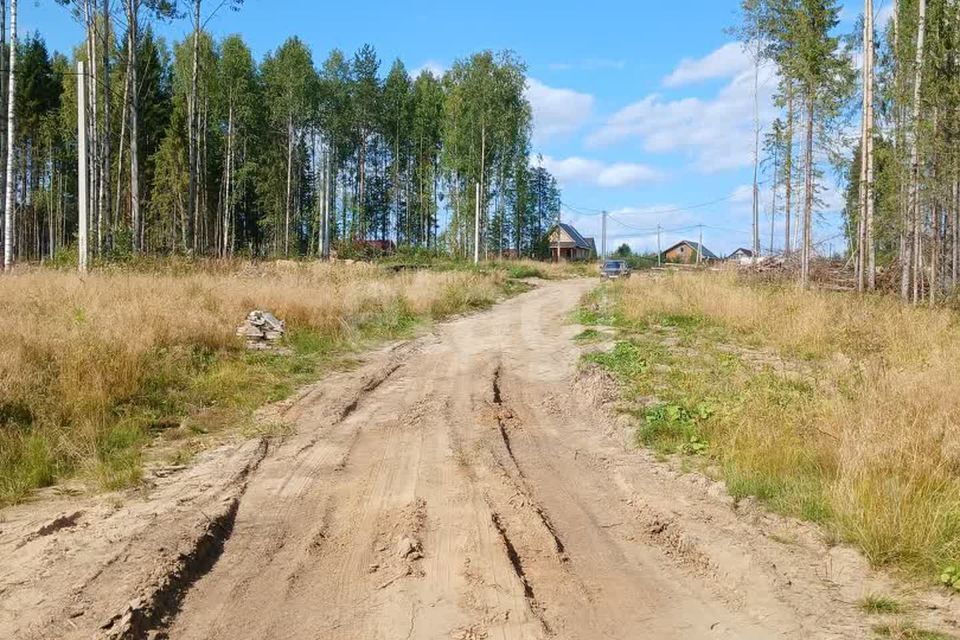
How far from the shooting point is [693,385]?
8.88 m

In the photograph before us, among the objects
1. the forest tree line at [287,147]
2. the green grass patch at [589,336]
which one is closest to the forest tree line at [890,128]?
the green grass patch at [589,336]

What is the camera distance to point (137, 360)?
8.78 metres

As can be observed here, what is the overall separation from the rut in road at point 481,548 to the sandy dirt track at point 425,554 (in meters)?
0.02

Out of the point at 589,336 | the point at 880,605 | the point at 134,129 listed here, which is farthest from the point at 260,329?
the point at 134,129

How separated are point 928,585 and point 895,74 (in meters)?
23.6

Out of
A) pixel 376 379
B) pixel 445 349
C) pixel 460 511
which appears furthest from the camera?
pixel 445 349

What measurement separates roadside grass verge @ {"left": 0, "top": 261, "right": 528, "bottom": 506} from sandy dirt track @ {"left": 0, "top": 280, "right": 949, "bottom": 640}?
3.47 ft

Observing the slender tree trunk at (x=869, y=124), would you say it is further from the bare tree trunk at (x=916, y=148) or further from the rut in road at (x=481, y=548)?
the rut in road at (x=481, y=548)

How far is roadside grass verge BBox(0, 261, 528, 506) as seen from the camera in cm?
655

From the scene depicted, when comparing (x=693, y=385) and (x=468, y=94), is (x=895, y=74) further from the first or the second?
(x=468, y=94)

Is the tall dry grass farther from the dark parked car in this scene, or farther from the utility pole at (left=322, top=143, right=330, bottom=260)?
the utility pole at (left=322, top=143, right=330, bottom=260)

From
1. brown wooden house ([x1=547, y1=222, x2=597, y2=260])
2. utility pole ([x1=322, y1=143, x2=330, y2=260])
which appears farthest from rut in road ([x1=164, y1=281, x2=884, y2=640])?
brown wooden house ([x1=547, y1=222, x2=597, y2=260])

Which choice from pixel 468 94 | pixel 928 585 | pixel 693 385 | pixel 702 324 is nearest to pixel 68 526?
pixel 928 585

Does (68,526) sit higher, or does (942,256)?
(942,256)
